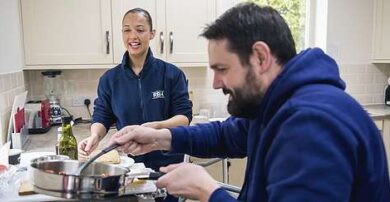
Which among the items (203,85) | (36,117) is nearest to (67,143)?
(36,117)

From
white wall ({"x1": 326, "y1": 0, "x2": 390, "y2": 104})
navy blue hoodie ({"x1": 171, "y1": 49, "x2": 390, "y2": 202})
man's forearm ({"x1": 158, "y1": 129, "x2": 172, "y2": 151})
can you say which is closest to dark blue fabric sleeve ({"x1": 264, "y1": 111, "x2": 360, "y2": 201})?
navy blue hoodie ({"x1": 171, "y1": 49, "x2": 390, "y2": 202})

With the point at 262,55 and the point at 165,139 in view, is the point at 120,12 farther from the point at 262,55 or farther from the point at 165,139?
the point at 262,55

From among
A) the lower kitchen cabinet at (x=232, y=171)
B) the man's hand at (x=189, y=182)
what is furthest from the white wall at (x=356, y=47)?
the man's hand at (x=189, y=182)

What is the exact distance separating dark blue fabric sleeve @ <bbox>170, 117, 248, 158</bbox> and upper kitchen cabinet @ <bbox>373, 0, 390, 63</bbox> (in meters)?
2.66

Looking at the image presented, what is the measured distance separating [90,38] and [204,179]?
2252 mm

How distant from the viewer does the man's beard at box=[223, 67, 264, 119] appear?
0.98m

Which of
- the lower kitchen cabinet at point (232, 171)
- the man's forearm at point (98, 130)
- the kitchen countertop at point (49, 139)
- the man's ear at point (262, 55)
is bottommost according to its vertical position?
the lower kitchen cabinet at point (232, 171)

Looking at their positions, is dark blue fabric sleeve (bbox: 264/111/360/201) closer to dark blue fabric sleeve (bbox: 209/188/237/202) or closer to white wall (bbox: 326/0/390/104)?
dark blue fabric sleeve (bbox: 209/188/237/202)

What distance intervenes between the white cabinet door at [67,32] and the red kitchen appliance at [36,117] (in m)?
0.33

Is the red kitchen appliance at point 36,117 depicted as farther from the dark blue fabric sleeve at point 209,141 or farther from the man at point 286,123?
the man at point 286,123

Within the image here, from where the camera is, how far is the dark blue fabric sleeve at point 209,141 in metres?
1.39

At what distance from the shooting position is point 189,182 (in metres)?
0.99

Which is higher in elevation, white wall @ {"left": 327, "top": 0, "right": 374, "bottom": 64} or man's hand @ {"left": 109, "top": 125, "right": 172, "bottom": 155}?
white wall @ {"left": 327, "top": 0, "right": 374, "bottom": 64}

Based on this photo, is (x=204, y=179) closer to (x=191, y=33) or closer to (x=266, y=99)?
(x=266, y=99)
